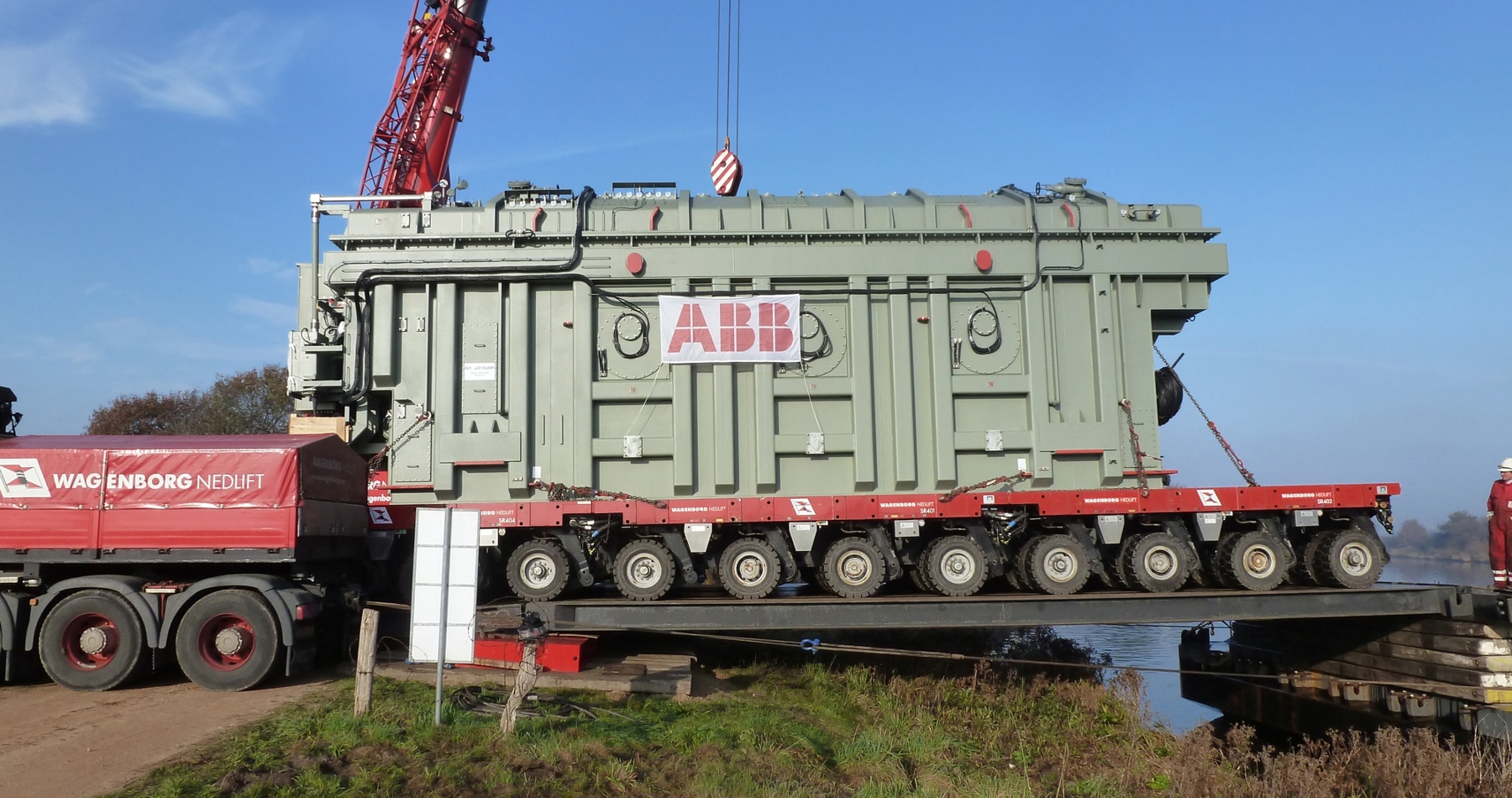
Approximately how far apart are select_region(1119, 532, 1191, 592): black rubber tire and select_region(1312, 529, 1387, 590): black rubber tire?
6.45ft

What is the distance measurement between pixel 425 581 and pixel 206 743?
2184 mm

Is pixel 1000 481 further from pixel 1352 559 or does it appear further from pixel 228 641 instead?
pixel 228 641

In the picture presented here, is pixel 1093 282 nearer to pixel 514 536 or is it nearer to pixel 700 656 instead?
pixel 700 656

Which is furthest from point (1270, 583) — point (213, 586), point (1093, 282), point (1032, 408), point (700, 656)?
point (213, 586)

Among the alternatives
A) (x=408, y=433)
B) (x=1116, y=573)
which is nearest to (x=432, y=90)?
(x=408, y=433)

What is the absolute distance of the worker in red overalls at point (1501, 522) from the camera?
1168cm

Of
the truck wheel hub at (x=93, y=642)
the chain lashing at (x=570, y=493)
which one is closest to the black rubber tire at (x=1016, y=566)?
the chain lashing at (x=570, y=493)

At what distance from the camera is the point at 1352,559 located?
12281 millimetres

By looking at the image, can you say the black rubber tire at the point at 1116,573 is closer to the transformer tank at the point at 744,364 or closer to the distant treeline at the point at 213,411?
the transformer tank at the point at 744,364

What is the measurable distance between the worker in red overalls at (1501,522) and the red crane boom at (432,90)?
75.2 feet

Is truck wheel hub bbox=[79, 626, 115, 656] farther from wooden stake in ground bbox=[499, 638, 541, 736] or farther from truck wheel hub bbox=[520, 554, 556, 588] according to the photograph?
wooden stake in ground bbox=[499, 638, 541, 736]

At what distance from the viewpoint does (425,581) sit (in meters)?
8.20

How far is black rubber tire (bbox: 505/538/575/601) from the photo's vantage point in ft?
38.8

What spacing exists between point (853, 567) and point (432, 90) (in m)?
18.5
